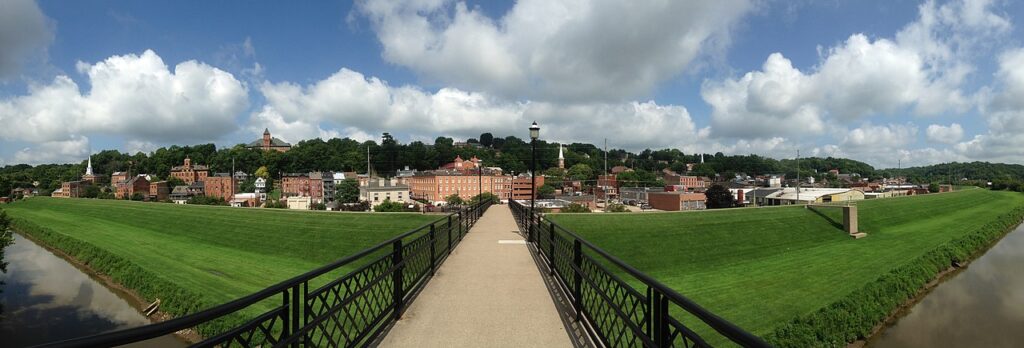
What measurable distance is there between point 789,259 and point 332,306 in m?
21.5

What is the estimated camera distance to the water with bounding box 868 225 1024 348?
1441cm

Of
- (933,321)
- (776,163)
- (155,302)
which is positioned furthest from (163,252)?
(776,163)

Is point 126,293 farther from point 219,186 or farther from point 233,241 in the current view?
point 219,186

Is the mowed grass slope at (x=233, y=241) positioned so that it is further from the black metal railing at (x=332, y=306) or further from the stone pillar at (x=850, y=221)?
the stone pillar at (x=850, y=221)

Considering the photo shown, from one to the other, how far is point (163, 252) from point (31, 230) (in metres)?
20.9

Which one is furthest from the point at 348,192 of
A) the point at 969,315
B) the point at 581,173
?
the point at 969,315

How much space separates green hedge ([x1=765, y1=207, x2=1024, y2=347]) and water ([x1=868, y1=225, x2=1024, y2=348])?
563 millimetres

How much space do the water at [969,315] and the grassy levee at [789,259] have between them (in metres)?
0.66

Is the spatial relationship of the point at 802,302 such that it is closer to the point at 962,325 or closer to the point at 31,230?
the point at 962,325

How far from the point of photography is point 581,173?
133000mm

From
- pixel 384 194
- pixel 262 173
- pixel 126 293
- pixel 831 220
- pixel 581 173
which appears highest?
pixel 262 173

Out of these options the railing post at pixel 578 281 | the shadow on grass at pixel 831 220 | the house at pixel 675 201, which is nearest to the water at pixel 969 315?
the shadow on grass at pixel 831 220

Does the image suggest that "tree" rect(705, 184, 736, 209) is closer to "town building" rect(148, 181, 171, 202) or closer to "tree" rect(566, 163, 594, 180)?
"tree" rect(566, 163, 594, 180)

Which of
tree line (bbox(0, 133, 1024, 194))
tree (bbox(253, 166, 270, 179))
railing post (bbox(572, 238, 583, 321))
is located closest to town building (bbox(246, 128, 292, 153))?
tree line (bbox(0, 133, 1024, 194))
